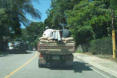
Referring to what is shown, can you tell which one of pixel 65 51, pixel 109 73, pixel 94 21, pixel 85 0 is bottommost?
pixel 109 73

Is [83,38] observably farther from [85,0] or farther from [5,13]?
[5,13]

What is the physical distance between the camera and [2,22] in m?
53.5

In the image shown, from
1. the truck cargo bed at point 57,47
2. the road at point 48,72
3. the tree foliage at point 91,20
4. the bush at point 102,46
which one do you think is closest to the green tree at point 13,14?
the tree foliage at point 91,20

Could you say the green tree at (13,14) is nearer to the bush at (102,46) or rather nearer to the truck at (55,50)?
the bush at (102,46)

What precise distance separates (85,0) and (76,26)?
4.51 meters

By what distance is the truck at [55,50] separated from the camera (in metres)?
18.3

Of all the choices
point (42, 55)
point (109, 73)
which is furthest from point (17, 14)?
point (109, 73)

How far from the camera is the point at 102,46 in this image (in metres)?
36.2

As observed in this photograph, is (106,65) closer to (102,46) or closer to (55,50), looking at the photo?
(55,50)

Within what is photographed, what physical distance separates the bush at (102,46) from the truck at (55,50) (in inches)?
634

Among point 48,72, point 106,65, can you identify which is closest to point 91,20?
point 106,65

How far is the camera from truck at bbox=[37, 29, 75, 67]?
60.1ft

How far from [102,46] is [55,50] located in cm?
1883

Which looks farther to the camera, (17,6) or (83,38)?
(17,6)
